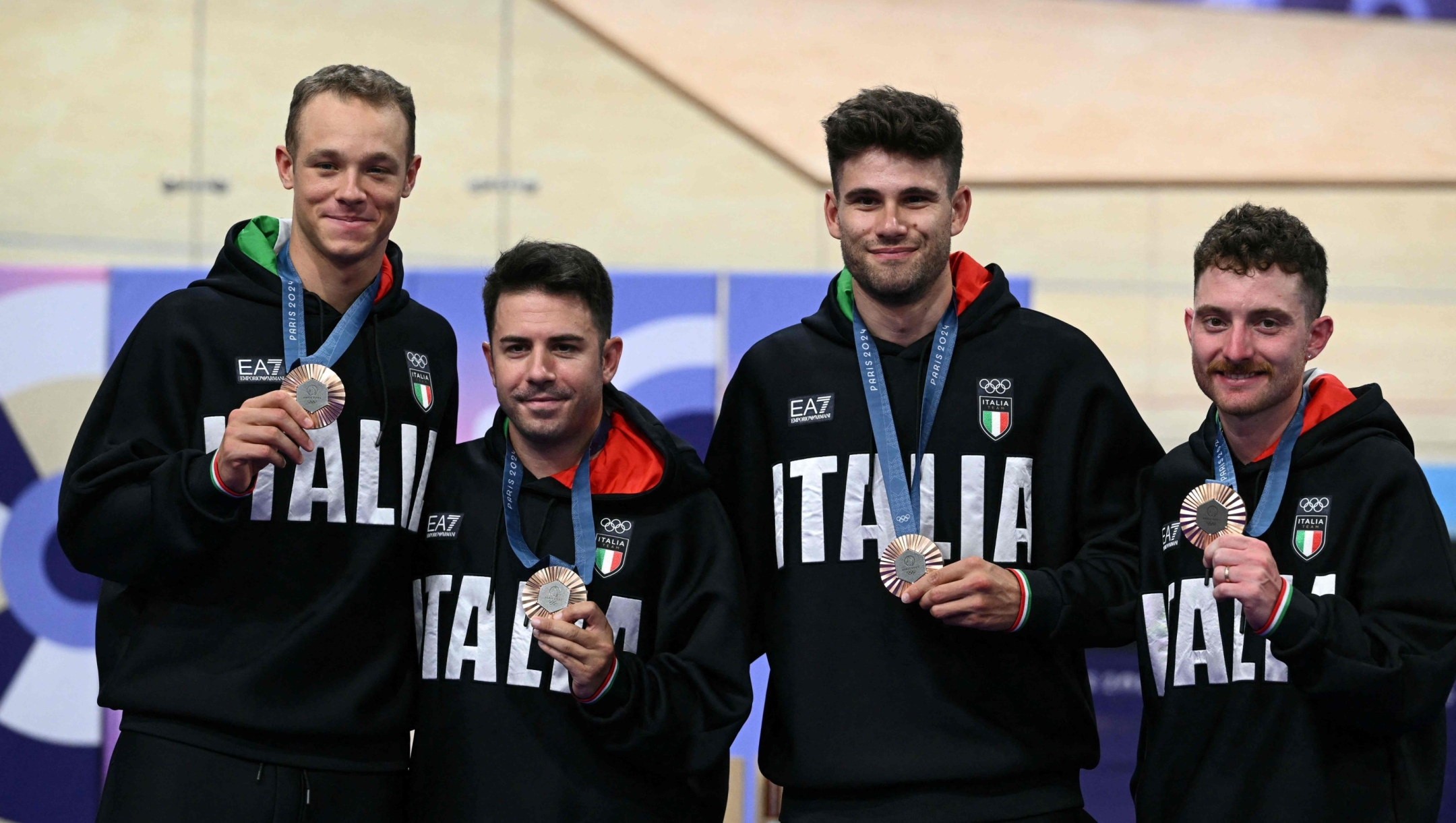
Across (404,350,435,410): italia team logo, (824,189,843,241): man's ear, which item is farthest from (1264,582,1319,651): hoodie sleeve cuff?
(404,350,435,410): italia team logo

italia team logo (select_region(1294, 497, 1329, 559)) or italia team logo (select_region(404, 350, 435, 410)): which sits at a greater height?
italia team logo (select_region(404, 350, 435, 410))

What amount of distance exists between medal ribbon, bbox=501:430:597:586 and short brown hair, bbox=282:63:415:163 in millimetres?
685

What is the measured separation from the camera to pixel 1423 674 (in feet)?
7.72

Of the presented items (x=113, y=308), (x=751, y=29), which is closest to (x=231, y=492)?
(x=113, y=308)

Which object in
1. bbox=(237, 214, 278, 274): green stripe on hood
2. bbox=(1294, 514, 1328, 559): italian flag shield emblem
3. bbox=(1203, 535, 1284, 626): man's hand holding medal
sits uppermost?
bbox=(237, 214, 278, 274): green stripe on hood

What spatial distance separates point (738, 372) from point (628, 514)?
0.42m

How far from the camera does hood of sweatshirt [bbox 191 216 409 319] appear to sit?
9.11ft

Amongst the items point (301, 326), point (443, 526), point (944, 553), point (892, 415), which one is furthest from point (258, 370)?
point (944, 553)

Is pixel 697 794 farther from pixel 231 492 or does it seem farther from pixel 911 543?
pixel 231 492

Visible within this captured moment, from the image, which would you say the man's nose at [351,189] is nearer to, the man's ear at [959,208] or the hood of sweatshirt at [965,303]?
the hood of sweatshirt at [965,303]

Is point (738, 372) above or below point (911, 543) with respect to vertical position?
above

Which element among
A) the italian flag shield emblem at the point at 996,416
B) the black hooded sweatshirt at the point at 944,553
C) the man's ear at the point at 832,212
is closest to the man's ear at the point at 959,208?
the black hooded sweatshirt at the point at 944,553

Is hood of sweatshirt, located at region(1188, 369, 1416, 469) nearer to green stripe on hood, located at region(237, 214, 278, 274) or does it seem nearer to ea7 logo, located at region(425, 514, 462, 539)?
ea7 logo, located at region(425, 514, 462, 539)

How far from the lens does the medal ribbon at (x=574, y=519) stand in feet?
8.77
